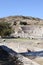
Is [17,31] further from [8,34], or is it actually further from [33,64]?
[33,64]

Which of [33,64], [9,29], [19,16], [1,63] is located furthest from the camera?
[19,16]

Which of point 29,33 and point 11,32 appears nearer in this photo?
point 11,32

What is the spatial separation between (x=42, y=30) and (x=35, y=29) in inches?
79.9

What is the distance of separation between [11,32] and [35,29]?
34.0 ft

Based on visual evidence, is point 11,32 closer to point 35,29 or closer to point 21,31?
point 21,31

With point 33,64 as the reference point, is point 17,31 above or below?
below

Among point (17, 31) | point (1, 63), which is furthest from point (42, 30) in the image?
point (1, 63)

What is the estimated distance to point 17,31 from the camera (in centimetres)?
6894

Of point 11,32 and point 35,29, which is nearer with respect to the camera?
point 11,32

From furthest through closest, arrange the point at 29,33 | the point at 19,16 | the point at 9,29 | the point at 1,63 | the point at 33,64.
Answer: the point at 19,16
the point at 29,33
the point at 9,29
the point at 1,63
the point at 33,64

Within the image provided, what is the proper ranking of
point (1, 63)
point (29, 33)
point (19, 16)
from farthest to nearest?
1. point (19, 16)
2. point (29, 33)
3. point (1, 63)

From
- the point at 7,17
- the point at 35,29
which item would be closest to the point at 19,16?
the point at 7,17

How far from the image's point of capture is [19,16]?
108125 millimetres

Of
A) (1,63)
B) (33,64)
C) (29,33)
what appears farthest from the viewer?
(29,33)
